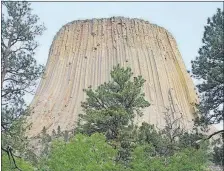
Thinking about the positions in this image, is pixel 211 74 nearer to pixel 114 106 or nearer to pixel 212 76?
pixel 212 76

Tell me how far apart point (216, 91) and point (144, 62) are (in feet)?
84.4

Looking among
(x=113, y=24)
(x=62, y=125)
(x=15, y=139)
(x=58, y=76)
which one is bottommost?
(x=15, y=139)

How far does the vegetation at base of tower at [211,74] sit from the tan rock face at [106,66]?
19982 mm

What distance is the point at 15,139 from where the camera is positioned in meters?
13.8

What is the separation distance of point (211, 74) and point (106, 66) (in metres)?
25.8

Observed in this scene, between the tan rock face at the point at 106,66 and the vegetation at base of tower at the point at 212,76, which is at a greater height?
the tan rock face at the point at 106,66

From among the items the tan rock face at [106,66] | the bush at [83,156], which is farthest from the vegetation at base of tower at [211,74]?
the tan rock face at [106,66]

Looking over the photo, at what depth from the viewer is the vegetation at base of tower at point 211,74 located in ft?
58.9

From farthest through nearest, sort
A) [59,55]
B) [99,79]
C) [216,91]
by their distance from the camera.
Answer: [59,55] < [99,79] < [216,91]

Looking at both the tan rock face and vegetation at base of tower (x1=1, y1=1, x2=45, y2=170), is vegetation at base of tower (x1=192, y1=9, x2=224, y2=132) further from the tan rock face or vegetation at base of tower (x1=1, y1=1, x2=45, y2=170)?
the tan rock face

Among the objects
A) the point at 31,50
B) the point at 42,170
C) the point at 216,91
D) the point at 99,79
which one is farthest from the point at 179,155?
the point at 99,79

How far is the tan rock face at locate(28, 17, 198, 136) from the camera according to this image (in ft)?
134

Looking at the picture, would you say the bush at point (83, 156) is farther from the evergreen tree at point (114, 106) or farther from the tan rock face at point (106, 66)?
the tan rock face at point (106, 66)

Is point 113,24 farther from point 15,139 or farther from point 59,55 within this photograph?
point 15,139
